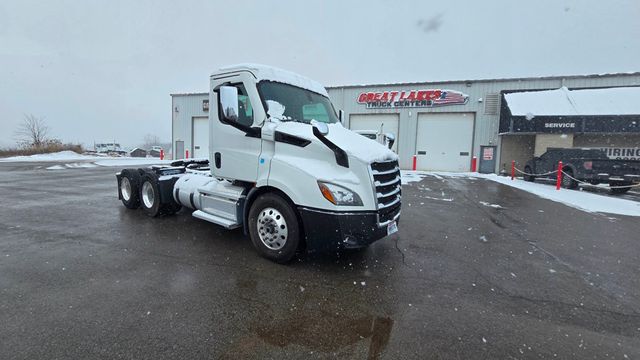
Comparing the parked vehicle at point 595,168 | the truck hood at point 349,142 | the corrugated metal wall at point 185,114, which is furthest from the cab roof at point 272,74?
the corrugated metal wall at point 185,114

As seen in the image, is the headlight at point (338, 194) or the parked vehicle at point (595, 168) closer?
the headlight at point (338, 194)

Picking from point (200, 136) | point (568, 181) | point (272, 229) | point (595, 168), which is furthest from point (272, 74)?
point (200, 136)

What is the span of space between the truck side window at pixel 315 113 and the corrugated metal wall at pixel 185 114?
27.3 m

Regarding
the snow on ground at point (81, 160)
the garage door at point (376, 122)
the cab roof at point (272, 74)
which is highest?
the garage door at point (376, 122)

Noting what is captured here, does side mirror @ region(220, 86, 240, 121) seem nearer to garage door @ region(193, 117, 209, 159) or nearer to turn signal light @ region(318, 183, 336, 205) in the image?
turn signal light @ region(318, 183, 336, 205)

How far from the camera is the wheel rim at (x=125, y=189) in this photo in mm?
7480

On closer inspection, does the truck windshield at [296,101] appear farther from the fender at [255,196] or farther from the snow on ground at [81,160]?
the snow on ground at [81,160]

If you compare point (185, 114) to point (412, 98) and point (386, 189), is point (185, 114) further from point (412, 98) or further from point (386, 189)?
point (386, 189)

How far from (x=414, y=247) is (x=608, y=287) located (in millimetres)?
2449

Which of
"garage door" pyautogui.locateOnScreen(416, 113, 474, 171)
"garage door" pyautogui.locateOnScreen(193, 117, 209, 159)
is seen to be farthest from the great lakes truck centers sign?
"garage door" pyautogui.locateOnScreen(193, 117, 209, 159)

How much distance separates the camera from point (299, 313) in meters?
3.15

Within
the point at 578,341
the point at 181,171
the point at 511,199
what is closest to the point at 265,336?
the point at 578,341

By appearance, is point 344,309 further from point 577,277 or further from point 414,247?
point 577,277

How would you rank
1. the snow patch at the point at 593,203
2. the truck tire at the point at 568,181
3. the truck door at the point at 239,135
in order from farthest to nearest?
the truck tire at the point at 568,181, the snow patch at the point at 593,203, the truck door at the point at 239,135
